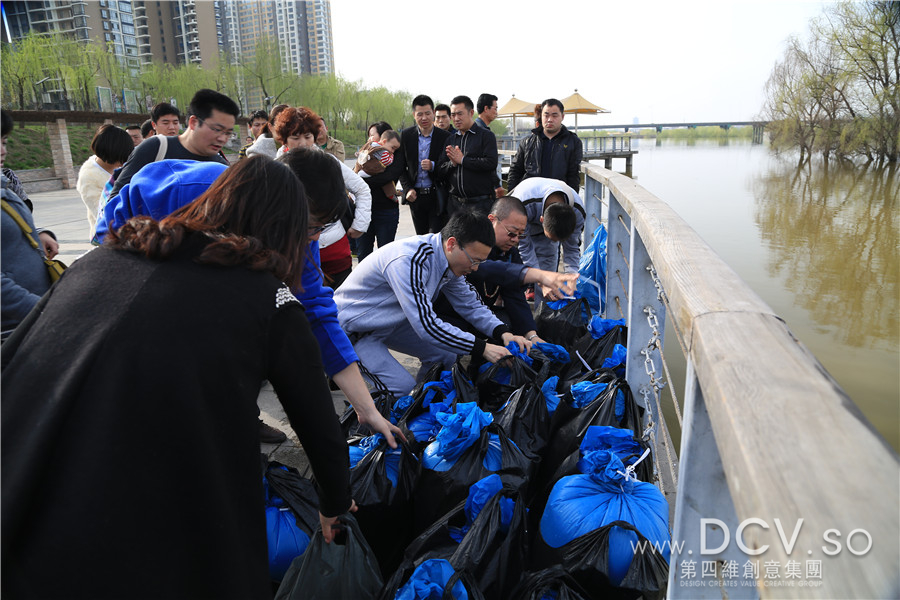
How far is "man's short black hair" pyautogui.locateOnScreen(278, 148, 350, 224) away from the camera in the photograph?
60.5 inches

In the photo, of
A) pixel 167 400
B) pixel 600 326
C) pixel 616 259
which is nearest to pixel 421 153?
pixel 616 259

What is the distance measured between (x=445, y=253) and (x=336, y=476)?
5.24 ft

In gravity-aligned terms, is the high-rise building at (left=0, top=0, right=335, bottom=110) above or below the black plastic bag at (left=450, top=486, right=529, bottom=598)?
above

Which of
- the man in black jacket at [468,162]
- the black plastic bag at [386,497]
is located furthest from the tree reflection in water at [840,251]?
the black plastic bag at [386,497]

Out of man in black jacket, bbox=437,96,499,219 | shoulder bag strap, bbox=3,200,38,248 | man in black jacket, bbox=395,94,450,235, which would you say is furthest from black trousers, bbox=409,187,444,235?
shoulder bag strap, bbox=3,200,38,248

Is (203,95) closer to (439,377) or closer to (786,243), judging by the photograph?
(439,377)

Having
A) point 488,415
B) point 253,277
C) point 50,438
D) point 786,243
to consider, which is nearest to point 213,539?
point 50,438

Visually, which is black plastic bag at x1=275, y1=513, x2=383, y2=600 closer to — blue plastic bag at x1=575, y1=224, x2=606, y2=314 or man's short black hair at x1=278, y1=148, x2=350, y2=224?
man's short black hair at x1=278, y1=148, x2=350, y2=224

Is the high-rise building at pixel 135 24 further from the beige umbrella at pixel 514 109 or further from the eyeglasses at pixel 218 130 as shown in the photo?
the eyeglasses at pixel 218 130

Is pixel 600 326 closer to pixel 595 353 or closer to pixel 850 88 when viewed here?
pixel 595 353

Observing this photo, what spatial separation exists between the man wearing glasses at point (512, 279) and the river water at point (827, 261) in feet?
2.97

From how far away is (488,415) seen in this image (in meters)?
1.79

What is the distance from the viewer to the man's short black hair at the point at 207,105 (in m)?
2.61

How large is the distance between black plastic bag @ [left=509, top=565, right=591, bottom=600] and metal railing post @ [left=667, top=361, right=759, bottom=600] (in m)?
0.38
